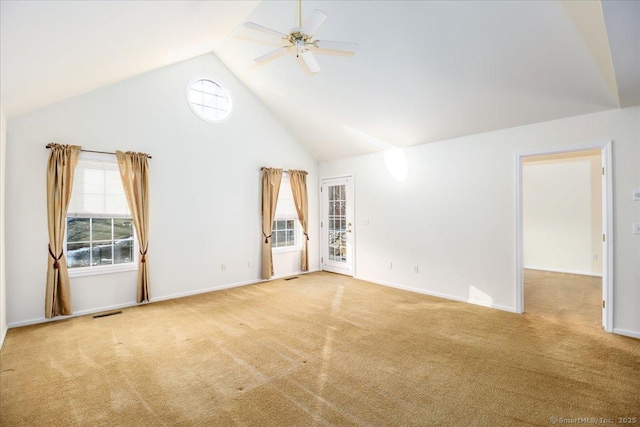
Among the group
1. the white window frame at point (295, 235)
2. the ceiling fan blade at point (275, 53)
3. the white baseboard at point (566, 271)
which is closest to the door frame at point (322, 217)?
the white window frame at point (295, 235)

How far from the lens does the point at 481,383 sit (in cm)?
243

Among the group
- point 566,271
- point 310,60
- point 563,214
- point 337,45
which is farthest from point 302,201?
point 566,271

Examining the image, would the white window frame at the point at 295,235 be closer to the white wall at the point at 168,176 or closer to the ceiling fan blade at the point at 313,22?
the white wall at the point at 168,176

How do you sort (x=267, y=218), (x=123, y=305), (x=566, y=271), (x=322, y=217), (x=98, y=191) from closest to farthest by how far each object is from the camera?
(x=98, y=191) < (x=123, y=305) < (x=267, y=218) < (x=566, y=271) < (x=322, y=217)

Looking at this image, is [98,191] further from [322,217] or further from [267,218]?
[322,217]

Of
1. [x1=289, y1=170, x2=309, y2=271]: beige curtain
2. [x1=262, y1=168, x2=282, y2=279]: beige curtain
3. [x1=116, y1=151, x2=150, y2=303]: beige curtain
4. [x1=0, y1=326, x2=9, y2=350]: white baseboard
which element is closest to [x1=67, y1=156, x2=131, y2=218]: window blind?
[x1=116, y1=151, x2=150, y2=303]: beige curtain

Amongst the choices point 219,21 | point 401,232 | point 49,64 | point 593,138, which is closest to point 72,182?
point 49,64

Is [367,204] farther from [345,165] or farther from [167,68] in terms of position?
[167,68]

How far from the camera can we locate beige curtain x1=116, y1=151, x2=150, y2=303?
14.3 ft

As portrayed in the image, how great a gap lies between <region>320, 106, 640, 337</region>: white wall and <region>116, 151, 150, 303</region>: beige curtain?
3785 mm

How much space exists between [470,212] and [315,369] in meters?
3.30

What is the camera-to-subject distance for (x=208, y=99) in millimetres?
5363

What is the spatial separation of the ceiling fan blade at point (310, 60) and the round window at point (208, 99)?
279 cm

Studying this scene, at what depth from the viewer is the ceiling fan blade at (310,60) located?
2920mm
